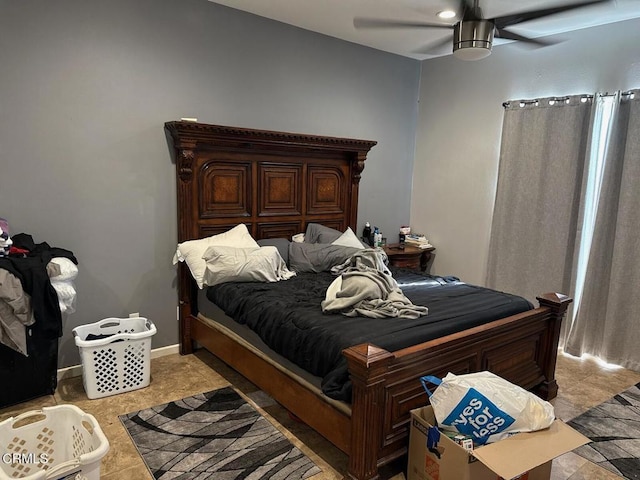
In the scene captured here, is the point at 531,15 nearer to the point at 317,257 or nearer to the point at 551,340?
the point at 551,340

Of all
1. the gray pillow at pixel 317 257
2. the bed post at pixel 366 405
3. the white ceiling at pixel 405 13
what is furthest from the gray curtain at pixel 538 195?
the bed post at pixel 366 405

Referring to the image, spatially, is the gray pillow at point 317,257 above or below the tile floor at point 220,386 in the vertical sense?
above

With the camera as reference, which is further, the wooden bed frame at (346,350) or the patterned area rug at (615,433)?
the patterned area rug at (615,433)

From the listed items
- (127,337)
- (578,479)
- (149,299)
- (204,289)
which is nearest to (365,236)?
(204,289)

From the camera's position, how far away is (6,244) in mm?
2570

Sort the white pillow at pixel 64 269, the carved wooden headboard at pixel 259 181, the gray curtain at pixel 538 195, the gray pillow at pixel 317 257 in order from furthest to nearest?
1. the gray curtain at pixel 538 195
2. the gray pillow at pixel 317 257
3. the carved wooden headboard at pixel 259 181
4. the white pillow at pixel 64 269

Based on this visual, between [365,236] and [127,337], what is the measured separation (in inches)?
100

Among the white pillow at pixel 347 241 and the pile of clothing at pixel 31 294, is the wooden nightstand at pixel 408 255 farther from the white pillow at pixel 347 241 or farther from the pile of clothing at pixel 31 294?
the pile of clothing at pixel 31 294

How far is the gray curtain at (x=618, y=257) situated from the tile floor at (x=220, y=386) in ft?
0.72

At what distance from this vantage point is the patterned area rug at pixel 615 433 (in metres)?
2.34

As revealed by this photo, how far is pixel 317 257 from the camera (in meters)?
3.58

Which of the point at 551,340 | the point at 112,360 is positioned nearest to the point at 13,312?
the point at 112,360

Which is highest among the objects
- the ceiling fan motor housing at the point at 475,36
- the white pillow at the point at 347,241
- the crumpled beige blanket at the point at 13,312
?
the ceiling fan motor housing at the point at 475,36

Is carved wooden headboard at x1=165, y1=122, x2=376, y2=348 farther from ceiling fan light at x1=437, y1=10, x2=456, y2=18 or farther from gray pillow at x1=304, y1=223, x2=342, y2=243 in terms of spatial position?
ceiling fan light at x1=437, y1=10, x2=456, y2=18
